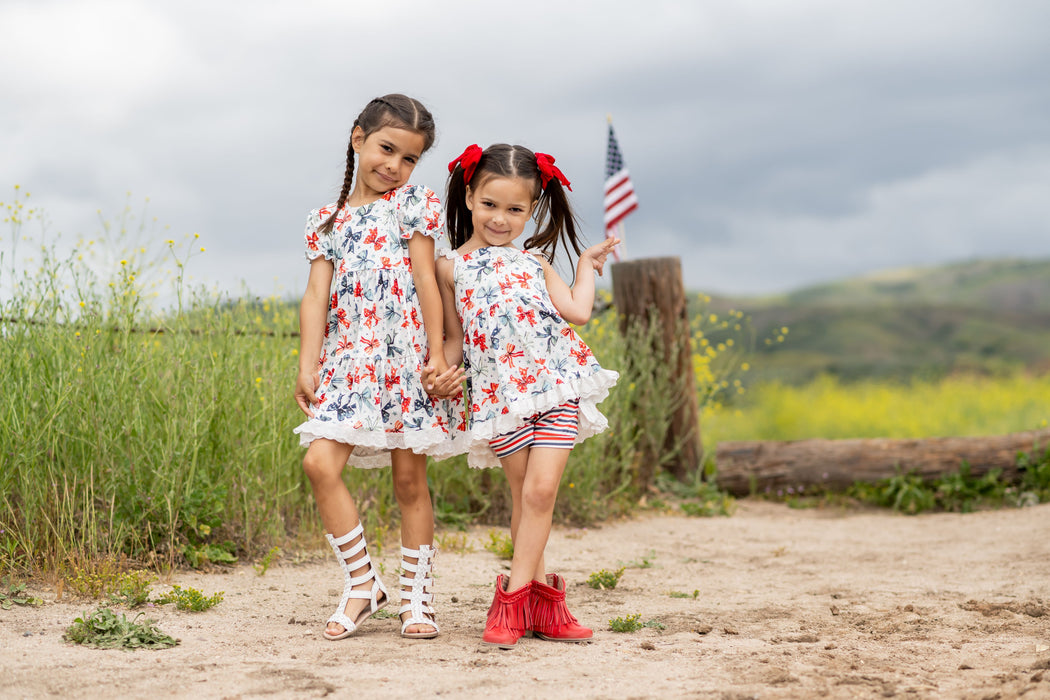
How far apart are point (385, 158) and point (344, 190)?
0.26m

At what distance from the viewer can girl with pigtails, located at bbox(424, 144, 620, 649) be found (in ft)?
10.9

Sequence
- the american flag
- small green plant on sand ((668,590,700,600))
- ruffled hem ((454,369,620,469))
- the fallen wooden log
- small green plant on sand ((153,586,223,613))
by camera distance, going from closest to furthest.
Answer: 1. ruffled hem ((454,369,620,469))
2. small green plant on sand ((153,586,223,613))
3. small green plant on sand ((668,590,700,600))
4. the fallen wooden log
5. the american flag

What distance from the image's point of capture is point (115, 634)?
3480 millimetres

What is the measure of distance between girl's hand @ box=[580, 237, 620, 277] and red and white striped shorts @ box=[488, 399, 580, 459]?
0.53m

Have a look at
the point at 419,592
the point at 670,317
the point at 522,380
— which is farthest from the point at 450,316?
the point at 670,317

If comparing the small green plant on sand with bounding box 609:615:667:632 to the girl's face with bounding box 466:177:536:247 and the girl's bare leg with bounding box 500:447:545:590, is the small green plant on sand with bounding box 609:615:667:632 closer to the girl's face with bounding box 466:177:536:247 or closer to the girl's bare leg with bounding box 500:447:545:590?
the girl's bare leg with bounding box 500:447:545:590

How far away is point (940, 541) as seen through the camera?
249 inches

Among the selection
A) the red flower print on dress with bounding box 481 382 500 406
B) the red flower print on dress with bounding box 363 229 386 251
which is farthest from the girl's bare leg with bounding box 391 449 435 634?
the red flower print on dress with bounding box 363 229 386 251

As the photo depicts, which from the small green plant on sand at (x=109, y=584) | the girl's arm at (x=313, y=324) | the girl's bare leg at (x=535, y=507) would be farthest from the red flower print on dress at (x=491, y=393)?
the small green plant on sand at (x=109, y=584)

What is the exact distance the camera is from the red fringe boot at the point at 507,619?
3.33 metres

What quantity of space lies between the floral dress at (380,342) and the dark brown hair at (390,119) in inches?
7.0

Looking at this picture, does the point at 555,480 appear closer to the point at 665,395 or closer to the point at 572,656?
the point at 572,656

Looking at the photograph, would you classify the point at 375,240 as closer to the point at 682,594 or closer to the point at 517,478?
the point at 517,478

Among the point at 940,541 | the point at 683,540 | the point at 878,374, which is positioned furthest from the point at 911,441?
the point at 878,374
